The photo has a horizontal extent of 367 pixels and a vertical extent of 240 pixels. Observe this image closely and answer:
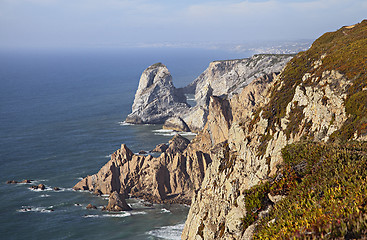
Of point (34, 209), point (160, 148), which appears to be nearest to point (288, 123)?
point (34, 209)

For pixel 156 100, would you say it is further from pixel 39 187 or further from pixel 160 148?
pixel 39 187

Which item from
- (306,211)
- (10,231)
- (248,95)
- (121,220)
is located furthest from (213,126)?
(306,211)

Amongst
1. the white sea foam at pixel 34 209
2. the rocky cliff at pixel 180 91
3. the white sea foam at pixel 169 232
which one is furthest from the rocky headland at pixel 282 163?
the rocky cliff at pixel 180 91

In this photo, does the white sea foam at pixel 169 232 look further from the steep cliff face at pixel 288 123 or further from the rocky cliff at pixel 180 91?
the rocky cliff at pixel 180 91

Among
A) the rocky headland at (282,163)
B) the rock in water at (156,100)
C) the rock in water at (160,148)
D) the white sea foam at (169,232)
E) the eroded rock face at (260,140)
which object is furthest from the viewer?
the rock in water at (156,100)

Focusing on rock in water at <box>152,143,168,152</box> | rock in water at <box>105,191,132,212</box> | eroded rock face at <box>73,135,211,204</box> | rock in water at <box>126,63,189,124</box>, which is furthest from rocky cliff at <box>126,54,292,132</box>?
rock in water at <box>105,191,132,212</box>

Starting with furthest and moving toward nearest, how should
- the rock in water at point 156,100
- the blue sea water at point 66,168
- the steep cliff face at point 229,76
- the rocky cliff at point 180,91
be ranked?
the rock in water at point 156,100 → the rocky cliff at point 180,91 → the steep cliff face at point 229,76 → the blue sea water at point 66,168
